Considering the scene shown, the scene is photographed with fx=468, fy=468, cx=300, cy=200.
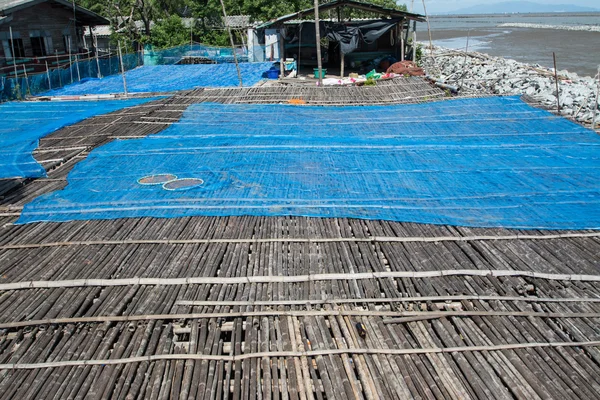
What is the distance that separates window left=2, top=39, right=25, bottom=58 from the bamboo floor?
676 inches

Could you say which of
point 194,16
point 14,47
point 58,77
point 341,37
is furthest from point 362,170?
point 194,16

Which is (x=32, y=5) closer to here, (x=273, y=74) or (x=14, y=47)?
(x=14, y=47)

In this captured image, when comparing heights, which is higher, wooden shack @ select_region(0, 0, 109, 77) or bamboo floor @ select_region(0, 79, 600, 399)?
wooden shack @ select_region(0, 0, 109, 77)

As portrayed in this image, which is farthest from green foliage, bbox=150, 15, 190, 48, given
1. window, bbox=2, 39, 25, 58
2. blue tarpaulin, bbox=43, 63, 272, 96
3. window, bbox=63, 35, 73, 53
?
window, bbox=2, 39, 25, 58

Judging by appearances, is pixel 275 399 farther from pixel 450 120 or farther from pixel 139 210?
pixel 450 120

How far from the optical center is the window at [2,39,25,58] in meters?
20.7

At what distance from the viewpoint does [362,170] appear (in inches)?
348

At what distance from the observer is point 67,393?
165 inches

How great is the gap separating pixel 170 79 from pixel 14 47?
7.16 metres

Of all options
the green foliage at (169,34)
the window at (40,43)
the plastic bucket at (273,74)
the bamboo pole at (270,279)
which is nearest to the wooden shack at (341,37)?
the plastic bucket at (273,74)

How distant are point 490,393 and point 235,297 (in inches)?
112

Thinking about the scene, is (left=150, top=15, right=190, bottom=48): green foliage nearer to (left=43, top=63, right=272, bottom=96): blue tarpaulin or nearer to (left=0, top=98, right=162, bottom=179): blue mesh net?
(left=43, top=63, right=272, bottom=96): blue tarpaulin

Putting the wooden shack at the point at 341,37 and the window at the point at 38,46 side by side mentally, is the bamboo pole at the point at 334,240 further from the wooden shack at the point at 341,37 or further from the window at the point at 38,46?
the window at the point at 38,46

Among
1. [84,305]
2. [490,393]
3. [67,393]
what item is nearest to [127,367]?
[67,393]
